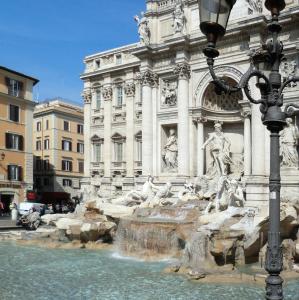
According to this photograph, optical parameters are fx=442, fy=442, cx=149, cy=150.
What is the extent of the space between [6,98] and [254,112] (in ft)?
83.2

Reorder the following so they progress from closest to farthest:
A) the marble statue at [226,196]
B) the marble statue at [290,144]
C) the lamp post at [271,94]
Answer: the lamp post at [271,94], the marble statue at [226,196], the marble statue at [290,144]

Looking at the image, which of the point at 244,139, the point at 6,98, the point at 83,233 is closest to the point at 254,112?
the point at 244,139

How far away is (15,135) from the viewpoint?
40875 millimetres

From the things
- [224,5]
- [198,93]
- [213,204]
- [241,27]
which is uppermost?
[241,27]

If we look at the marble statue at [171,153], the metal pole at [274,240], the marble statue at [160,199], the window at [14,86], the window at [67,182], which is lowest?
the window at [67,182]

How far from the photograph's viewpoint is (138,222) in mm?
18906

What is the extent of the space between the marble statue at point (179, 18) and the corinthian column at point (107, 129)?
977cm

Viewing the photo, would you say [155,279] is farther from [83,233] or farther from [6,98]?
[6,98]

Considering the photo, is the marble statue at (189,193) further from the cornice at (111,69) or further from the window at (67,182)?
the window at (67,182)

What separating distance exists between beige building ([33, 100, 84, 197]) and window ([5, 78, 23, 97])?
986 cm

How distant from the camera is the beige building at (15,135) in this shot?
39.6 meters

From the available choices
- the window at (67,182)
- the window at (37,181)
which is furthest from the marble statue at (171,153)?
the window at (37,181)

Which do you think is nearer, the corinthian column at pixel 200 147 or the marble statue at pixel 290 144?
the marble statue at pixel 290 144

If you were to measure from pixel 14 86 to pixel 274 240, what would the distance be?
38896 mm
